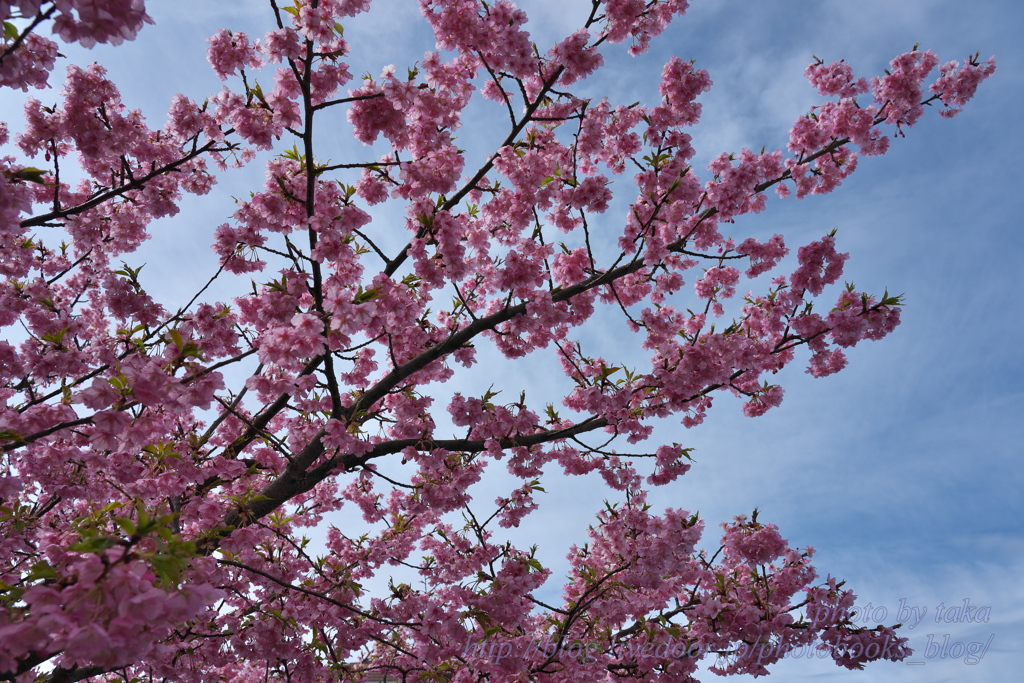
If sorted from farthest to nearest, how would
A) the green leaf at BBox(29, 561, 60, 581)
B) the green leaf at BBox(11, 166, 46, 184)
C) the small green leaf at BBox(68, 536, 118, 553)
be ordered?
the green leaf at BBox(11, 166, 46, 184) < the green leaf at BBox(29, 561, 60, 581) < the small green leaf at BBox(68, 536, 118, 553)

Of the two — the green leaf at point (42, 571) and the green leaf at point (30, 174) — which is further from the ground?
the green leaf at point (30, 174)

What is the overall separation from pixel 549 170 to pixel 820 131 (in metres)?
3.83

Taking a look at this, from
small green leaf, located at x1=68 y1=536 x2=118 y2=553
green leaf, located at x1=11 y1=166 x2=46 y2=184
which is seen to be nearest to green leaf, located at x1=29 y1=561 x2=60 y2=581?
small green leaf, located at x1=68 y1=536 x2=118 y2=553

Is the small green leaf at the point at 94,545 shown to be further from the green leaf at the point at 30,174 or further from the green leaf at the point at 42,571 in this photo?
the green leaf at the point at 30,174

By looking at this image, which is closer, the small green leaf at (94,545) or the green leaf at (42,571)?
the small green leaf at (94,545)

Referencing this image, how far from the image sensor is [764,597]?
8234mm

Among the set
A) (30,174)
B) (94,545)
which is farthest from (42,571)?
(30,174)

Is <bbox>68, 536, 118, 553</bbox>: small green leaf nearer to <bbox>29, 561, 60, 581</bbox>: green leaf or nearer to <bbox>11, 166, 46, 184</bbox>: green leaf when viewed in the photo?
<bbox>29, 561, 60, 581</bbox>: green leaf

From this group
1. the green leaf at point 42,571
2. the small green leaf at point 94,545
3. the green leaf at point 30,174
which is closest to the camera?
the small green leaf at point 94,545

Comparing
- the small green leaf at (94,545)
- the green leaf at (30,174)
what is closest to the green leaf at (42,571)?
the small green leaf at (94,545)

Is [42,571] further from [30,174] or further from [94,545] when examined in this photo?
[30,174]

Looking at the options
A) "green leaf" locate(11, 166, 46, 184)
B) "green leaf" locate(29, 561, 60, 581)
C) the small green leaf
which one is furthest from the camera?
"green leaf" locate(11, 166, 46, 184)

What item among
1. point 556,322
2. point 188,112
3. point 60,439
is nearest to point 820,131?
point 556,322

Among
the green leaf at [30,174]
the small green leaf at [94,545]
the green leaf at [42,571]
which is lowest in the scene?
the green leaf at [42,571]
